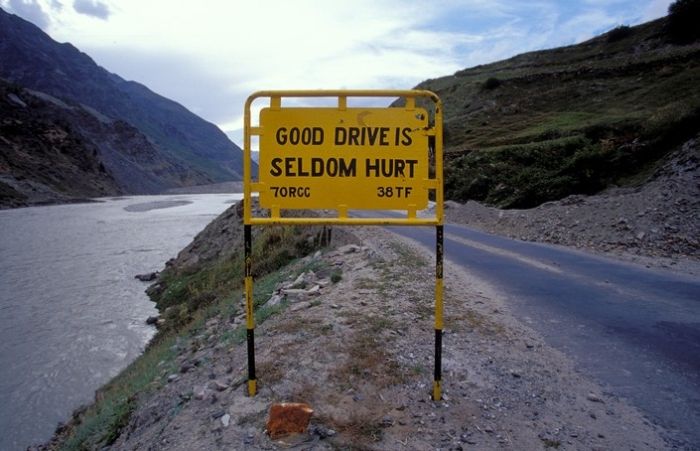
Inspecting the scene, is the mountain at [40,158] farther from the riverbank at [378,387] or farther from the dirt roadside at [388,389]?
the dirt roadside at [388,389]

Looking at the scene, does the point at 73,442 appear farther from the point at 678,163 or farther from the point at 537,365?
the point at 678,163

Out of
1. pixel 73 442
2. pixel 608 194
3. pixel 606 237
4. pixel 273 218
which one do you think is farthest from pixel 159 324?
pixel 608 194

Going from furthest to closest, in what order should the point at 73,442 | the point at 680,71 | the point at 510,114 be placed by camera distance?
the point at 510,114 → the point at 680,71 → the point at 73,442

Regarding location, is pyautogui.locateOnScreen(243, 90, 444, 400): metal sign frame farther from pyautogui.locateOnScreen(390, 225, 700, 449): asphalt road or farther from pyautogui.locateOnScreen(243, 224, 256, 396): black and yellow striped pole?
pyautogui.locateOnScreen(390, 225, 700, 449): asphalt road

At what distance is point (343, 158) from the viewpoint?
169 inches

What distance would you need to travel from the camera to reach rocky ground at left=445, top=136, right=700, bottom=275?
1144cm

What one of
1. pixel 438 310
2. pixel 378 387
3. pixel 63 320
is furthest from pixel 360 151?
pixel 63 320

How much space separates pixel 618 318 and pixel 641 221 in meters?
7.64

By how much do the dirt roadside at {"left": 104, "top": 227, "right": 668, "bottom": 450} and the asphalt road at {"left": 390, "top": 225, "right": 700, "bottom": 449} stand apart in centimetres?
30

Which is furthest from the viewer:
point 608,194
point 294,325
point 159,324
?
point 608,194

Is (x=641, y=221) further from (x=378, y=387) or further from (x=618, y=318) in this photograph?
(x=378, y=387)

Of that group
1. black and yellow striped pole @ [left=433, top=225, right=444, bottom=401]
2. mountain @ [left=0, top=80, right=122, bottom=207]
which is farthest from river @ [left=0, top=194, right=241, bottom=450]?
mountain @ [left=0, top=80, right=122, bottom=207]

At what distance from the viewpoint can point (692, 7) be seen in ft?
144

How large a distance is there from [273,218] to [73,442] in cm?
502
